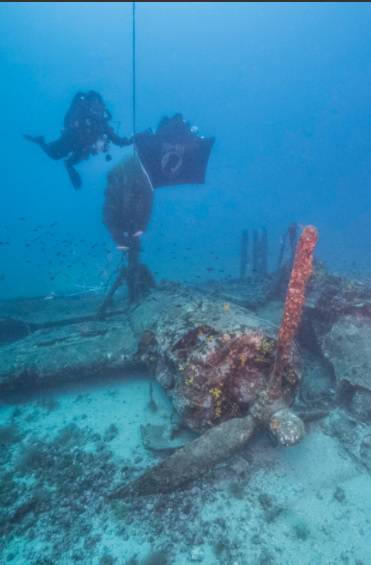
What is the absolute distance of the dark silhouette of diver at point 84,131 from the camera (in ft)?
35.3

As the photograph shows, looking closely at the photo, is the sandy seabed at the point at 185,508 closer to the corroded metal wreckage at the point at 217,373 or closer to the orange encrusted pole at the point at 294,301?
the corroded metal wreckage at the point at 217,373

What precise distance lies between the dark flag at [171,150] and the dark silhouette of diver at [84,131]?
1.55 metres

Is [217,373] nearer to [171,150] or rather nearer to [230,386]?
[230,386]

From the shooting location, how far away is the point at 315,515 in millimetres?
4297

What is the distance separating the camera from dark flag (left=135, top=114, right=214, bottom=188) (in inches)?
498

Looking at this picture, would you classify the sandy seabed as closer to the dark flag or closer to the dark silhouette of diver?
the dark silhouette of diver

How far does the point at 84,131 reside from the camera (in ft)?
35.8

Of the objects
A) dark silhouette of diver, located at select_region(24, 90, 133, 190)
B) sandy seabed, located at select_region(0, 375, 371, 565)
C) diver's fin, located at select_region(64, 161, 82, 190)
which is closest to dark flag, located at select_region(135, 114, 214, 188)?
dark silhouette of diver, located at select_region(24, 90, 133, 190)

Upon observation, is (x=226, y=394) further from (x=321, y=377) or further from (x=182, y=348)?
(x=321, y=377)

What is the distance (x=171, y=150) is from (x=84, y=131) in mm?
3367

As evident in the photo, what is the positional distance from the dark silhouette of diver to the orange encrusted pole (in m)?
8.65

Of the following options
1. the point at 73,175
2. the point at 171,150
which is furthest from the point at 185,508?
the point at 171,150

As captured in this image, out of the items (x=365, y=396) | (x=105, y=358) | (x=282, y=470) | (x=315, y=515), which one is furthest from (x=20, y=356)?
(x=365, y=396)

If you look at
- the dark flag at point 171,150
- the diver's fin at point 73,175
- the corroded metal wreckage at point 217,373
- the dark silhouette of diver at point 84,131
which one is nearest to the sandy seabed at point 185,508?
the corroded metal wreckage at point 217,373
